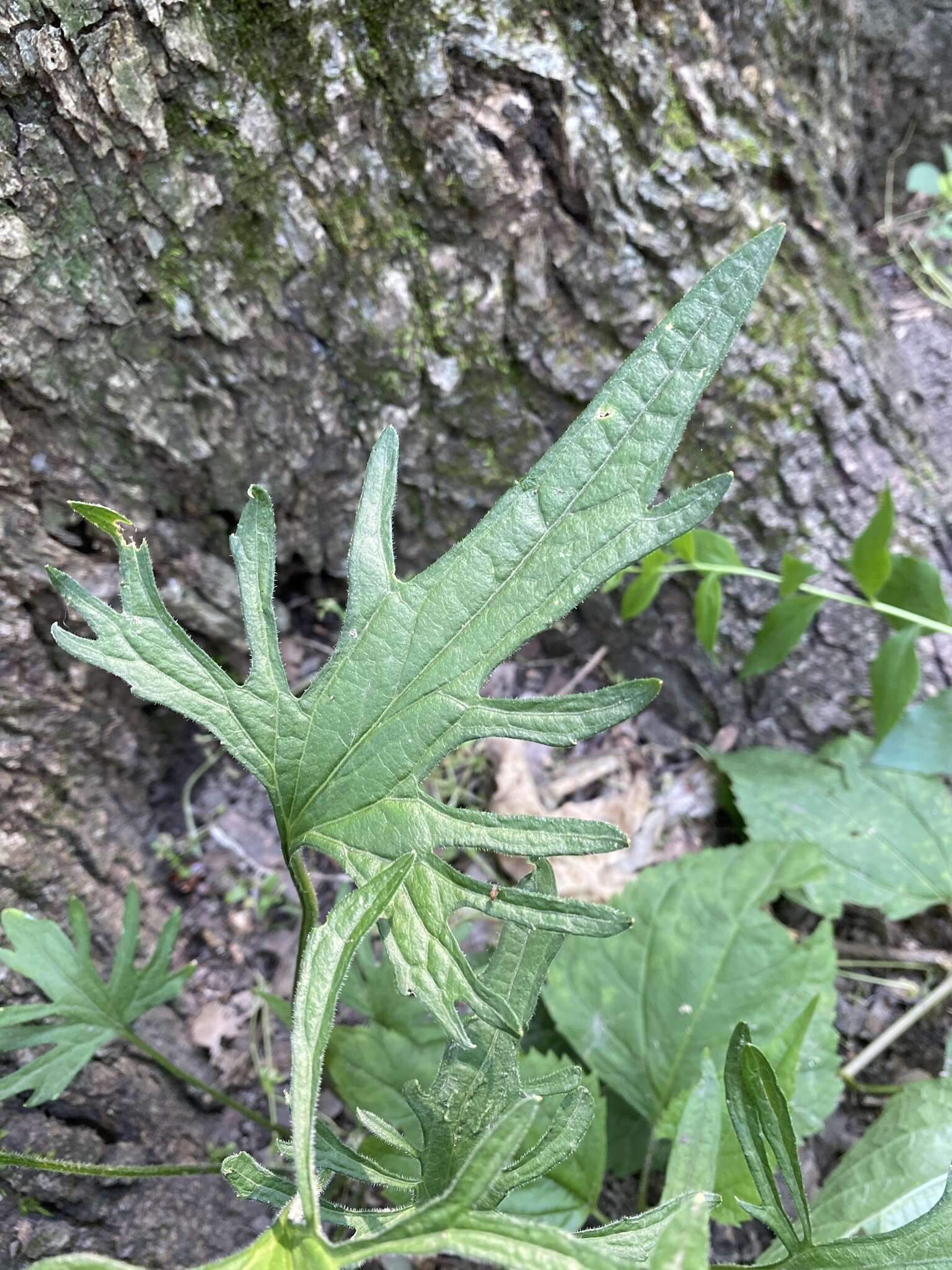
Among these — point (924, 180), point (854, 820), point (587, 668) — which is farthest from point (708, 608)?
point (924, 180)

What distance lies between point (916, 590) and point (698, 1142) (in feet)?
3.71

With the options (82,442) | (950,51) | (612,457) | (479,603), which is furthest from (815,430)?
(950,51)

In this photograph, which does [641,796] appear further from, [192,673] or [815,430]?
[192,673]

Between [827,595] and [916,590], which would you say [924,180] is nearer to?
[916,590]

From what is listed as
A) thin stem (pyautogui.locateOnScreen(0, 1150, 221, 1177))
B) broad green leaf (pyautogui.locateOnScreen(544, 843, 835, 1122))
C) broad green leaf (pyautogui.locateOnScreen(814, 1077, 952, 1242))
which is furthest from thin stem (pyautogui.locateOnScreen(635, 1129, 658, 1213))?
thin stem (pyautogui.locateOnScreen(0, 1150, 221, 1177))

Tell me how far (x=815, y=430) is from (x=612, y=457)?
1081mm

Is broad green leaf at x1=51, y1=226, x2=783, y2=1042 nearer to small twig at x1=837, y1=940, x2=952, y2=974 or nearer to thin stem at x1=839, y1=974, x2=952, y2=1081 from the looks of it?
thin stem at x1=839, y1=974, x2=952, y2=1081

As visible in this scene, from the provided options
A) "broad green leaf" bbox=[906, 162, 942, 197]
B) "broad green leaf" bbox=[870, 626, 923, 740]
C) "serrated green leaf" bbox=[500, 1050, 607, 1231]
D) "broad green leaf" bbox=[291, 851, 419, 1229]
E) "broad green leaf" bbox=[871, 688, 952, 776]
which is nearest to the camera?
"broad green leaf" bbox=[291, 851, 419, 1229]

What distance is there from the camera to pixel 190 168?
127cm

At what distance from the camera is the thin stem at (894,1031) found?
1641 millimetres

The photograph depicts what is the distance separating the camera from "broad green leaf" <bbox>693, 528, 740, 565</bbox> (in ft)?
5.35

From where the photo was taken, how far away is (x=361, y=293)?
148 cm

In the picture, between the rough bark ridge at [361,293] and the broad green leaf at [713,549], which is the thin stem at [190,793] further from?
the broad green leaf at [713,549]

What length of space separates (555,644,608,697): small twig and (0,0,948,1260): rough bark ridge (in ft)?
0.46
